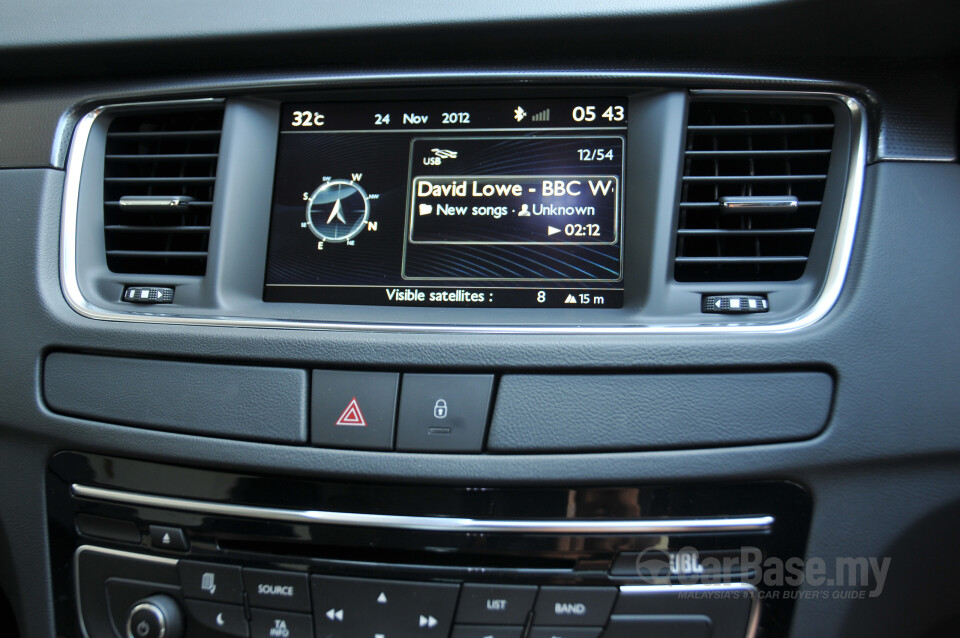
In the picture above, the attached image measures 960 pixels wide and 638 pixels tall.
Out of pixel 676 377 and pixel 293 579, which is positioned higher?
pixel 676 377

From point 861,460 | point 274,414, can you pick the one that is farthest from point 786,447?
point 274,414

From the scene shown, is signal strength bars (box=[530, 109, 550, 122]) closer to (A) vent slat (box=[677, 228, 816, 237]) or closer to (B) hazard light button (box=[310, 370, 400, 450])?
(A) vent slat (box=[677, 228, 816, 237])

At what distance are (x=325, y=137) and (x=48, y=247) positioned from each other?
585 millimetres

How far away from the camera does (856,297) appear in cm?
113

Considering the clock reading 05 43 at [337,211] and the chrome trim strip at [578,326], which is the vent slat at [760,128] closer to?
the chrome trim strip at [578,326]

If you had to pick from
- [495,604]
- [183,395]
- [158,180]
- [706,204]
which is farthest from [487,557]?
[158,180]

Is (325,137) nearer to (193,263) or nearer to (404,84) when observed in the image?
(404,84)

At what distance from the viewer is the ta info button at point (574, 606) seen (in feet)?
3.72

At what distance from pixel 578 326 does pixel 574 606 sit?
47 centimetres

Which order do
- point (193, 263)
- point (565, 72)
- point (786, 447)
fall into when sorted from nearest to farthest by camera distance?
1. point (786, 447)
2. point (565, 72)
3. point (193, 263)

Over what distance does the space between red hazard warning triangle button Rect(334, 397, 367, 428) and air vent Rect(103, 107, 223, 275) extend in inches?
17.4

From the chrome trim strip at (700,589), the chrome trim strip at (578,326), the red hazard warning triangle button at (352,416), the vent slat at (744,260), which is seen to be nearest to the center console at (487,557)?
the chrome trim strip at (700,589)

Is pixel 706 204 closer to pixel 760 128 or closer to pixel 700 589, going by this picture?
pixel 760 128

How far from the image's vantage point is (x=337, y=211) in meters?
1.30
